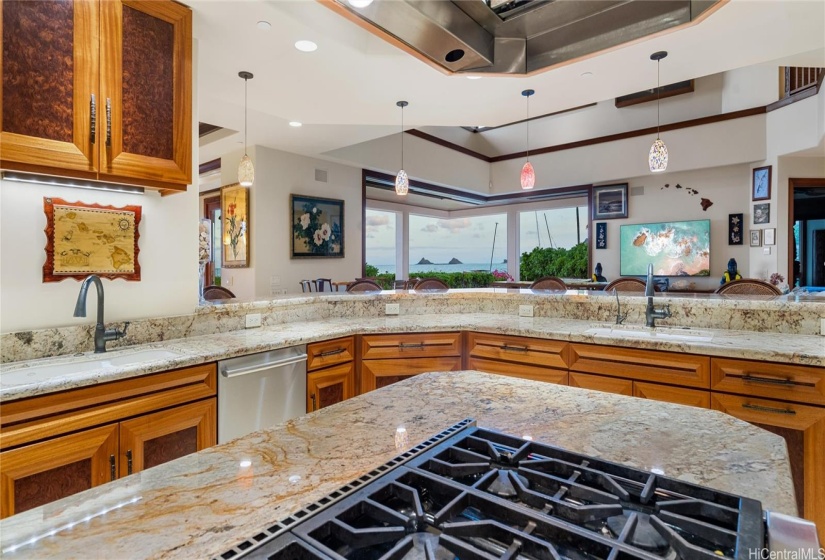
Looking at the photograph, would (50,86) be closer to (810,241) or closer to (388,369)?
(388,369)

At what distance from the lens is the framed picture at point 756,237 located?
5.77 metres

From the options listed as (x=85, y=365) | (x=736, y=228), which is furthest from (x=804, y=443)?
(x=736, y=228)

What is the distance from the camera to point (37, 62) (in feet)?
5.40

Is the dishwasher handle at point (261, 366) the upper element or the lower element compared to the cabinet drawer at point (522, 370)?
upper

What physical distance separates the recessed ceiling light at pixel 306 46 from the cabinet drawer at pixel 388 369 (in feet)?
6.48

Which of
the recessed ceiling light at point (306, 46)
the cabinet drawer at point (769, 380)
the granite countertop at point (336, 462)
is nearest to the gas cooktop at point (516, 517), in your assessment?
the granite countertop at point (336, 462)

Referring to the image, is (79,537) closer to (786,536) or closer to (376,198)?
(786,536)

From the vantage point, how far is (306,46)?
2490mm

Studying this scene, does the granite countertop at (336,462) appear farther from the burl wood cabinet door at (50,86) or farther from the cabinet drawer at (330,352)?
the burl wood cabinet door at (50,86)

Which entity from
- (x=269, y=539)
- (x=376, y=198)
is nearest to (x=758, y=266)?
(x=376, y=198)

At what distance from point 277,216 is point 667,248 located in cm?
598

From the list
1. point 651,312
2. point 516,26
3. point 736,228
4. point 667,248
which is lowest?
point 651,312

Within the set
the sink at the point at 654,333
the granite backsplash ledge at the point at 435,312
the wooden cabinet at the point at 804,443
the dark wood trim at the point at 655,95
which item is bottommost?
the wooden cabinet at the point at 804,443

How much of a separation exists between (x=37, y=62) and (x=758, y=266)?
7633 mm
